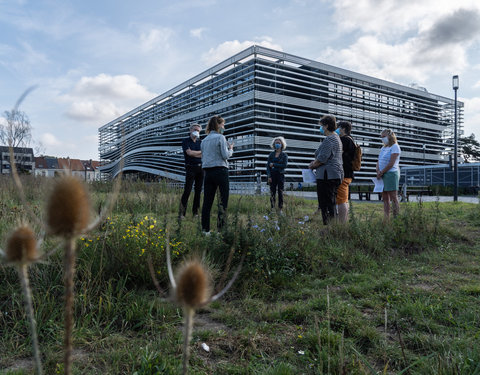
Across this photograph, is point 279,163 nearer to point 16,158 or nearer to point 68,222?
point 16,158

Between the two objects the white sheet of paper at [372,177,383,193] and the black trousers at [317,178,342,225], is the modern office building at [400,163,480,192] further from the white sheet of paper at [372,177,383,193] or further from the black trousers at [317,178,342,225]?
the black trousers at [317,178,342,225]

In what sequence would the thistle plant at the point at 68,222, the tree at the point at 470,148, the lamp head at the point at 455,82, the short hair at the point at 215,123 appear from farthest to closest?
the tree at the point at 470,148, the lamp head at the point at 455,82, the short hair at the point at 215,123, the thistle plant at the point at 68,222

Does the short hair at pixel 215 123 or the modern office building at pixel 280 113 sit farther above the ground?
the modern office building at pixel 280 113

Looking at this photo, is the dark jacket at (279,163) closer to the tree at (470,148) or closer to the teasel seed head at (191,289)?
the teasel seed head at (191,289)

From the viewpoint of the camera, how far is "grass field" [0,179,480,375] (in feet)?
6.80

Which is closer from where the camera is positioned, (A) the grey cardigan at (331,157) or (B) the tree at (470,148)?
(A) the grey cardigan at (331,157)

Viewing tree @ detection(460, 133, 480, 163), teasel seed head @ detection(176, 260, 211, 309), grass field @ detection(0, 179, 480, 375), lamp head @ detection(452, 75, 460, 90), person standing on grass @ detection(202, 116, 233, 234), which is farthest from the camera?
tree @ detection(460, 133, 480, 163)

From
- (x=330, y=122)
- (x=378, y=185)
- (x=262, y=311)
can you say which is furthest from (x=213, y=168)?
(x=378, y=185)

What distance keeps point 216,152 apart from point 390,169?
357 centimetres

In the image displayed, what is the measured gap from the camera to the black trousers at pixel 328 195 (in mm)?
5769

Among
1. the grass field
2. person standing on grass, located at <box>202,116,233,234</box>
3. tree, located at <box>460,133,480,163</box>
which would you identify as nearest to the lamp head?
the grass field

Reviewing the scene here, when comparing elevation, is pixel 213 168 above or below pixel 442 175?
below

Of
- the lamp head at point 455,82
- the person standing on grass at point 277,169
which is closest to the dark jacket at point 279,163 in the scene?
the person standing on grass at point 277,169

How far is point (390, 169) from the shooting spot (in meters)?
6.66
